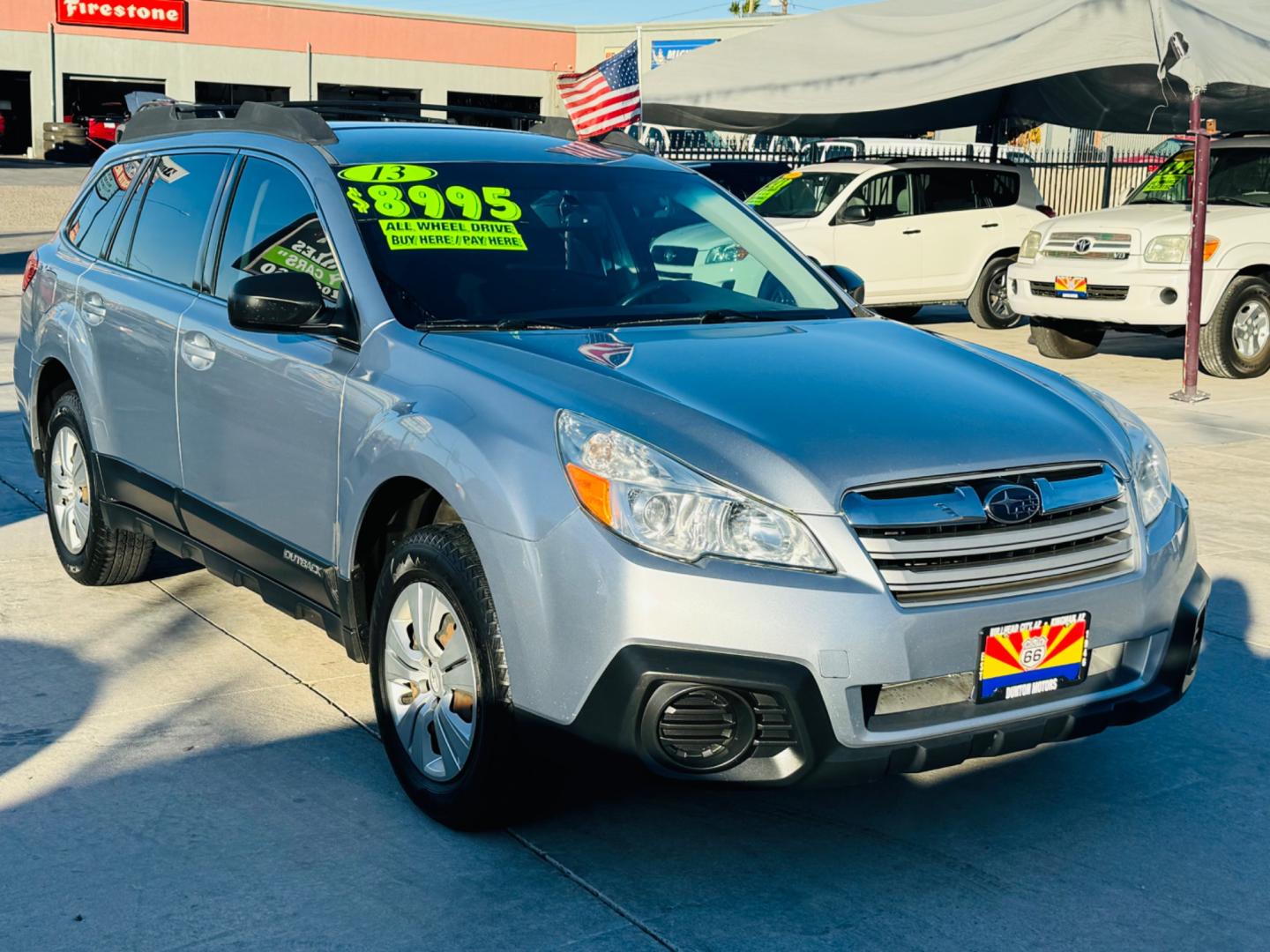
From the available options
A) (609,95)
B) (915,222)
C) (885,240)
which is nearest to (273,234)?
(885,240)

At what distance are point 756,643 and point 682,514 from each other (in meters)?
0.32

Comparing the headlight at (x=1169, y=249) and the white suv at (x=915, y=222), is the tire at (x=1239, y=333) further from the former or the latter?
the white suv at (x=915, y=222)

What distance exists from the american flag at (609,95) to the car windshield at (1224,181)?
17.4ft

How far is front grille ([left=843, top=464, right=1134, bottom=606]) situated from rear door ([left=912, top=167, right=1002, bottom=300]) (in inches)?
512

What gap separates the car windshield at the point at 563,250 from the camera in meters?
4.33

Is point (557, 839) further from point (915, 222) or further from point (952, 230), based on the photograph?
point (952, 230)

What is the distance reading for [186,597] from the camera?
5910 millimetres

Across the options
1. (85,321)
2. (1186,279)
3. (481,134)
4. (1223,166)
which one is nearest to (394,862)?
(481,134)

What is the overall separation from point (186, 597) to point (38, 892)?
2507 mm

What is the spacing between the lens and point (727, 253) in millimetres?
5055

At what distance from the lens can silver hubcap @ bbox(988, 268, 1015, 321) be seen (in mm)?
16875

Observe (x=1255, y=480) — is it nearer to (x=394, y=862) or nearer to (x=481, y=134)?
(x=481, y=134)

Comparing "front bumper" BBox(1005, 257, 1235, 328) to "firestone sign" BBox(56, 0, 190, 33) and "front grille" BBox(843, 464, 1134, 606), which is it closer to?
"front grille" BBox(843, 464, 1134, 606)

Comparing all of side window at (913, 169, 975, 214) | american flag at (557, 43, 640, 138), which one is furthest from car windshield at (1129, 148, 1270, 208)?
american flag at (557, 43, 640, 138)
